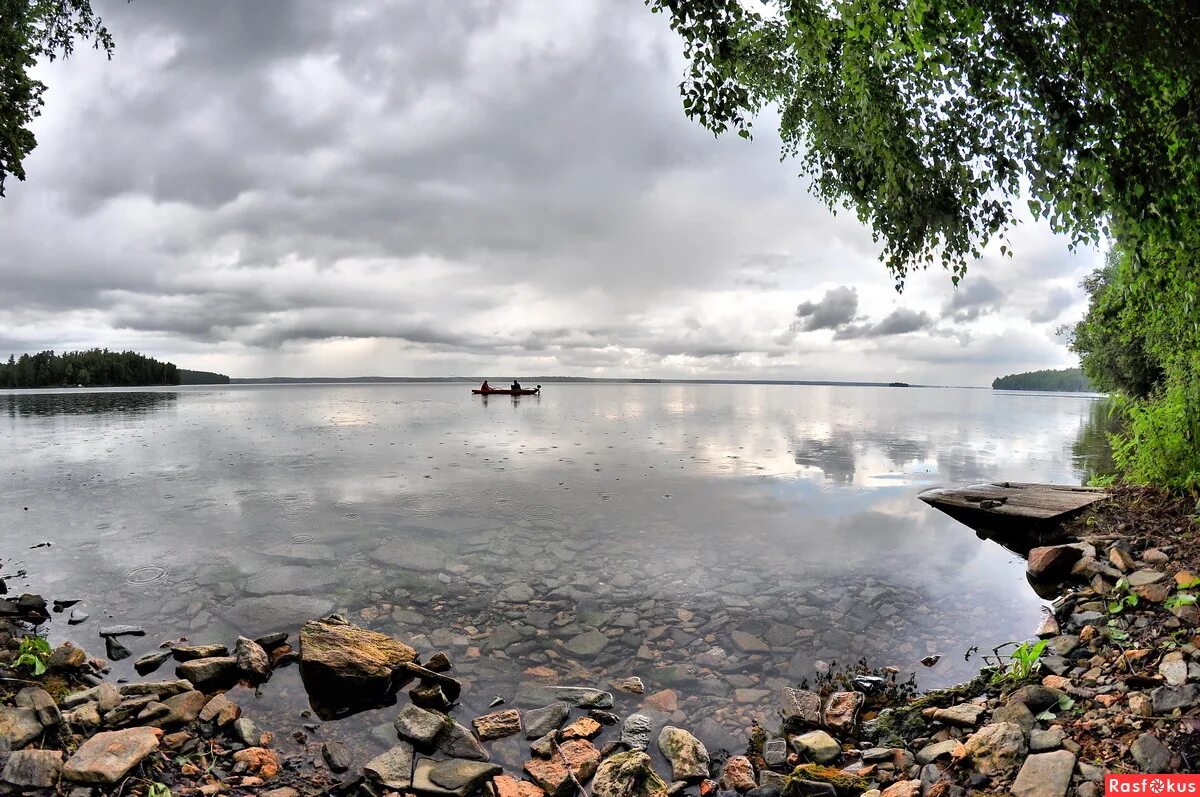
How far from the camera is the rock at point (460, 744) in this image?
5.96 m

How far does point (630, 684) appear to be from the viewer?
24.7 ft

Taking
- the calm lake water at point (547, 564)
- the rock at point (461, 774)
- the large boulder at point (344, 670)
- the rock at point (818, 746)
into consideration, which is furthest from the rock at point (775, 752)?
the large boulder at point (344, 670)

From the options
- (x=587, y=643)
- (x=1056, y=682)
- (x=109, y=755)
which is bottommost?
(x=587, y=643)

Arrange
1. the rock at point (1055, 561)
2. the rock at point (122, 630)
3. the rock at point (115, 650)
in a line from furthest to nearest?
the rock at point (1055, 561)
the rock at point (122, 630)
the rock at point (115, 650)

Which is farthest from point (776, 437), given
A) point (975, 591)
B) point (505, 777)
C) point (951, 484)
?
point (505, 777)

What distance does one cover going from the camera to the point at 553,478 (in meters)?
23.5

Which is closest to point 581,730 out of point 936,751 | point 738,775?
point 738,775

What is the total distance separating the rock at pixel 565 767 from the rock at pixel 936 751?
312 centimetres

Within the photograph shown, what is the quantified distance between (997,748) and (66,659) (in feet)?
34.2

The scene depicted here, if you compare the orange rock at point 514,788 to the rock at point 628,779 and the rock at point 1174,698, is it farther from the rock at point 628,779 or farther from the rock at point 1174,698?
the rock at point 1174,698

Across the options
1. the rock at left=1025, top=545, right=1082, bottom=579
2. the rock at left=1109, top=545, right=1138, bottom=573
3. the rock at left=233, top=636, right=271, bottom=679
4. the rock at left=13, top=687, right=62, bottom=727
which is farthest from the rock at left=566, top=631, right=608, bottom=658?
the rock at left=1025, top=545, right=1082, bottom=579

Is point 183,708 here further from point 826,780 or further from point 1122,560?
point 1122,560

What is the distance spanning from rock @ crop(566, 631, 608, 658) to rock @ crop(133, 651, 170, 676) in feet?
18.7

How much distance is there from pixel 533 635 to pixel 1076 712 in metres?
6.76
